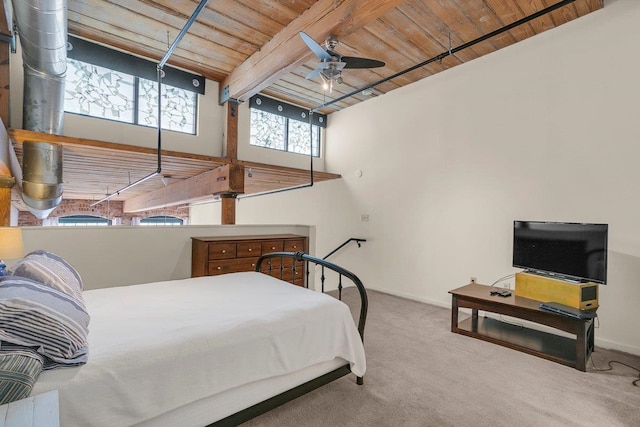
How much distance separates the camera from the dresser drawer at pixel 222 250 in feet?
11.9

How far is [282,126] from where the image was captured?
244 inches

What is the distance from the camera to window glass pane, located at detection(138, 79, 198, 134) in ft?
15.0

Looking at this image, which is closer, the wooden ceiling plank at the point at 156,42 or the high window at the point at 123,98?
the wooden ceiling plank at the point at 156,42

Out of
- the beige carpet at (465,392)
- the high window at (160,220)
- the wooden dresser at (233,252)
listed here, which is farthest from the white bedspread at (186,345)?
the high window at (160,220)

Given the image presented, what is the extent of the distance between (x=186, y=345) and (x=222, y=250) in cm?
234

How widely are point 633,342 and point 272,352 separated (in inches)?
142

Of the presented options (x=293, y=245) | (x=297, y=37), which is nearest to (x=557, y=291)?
(x=293, y=245)

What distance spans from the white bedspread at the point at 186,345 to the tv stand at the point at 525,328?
70.6 inches

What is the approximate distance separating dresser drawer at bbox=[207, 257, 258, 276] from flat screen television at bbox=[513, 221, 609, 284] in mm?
3184

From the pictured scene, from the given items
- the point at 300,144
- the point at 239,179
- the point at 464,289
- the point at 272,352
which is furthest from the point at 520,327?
the point at 300,144

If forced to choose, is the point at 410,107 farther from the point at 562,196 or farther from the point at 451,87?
the point at 562,196

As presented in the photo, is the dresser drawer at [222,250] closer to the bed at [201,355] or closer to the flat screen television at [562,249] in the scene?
the bed at [201,355]

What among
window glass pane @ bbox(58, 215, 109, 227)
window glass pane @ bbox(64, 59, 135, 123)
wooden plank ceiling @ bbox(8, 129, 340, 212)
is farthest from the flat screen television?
window glass pane @ bbox(58, 215, 109, 227)

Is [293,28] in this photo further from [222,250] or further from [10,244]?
[10,244]
